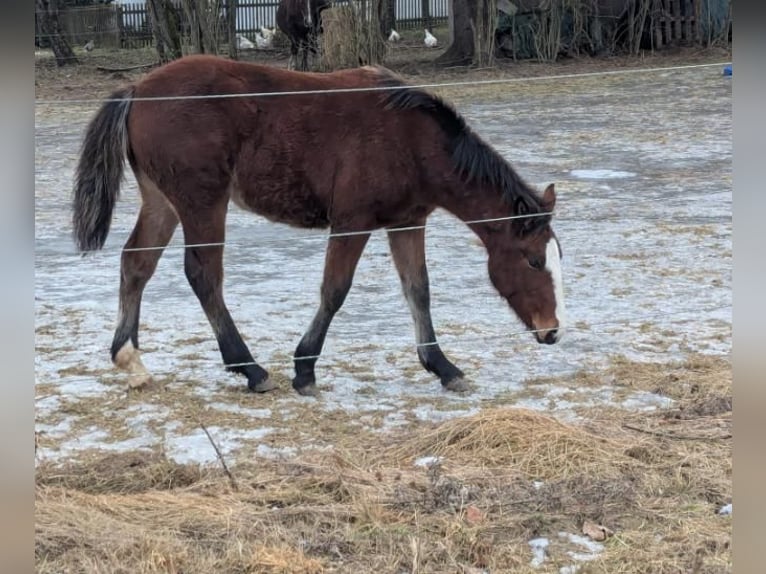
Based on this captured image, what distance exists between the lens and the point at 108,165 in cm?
500

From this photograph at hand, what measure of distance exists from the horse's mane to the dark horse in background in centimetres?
1145

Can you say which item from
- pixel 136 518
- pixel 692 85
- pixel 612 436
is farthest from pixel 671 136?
pixel 136 518

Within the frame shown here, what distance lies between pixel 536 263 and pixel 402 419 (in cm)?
93

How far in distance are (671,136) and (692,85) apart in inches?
149

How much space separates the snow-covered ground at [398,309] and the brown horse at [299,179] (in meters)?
0.27

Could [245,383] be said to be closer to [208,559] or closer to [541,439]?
[541,439]

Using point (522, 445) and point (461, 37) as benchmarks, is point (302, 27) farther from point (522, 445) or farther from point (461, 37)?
point (522, 445)

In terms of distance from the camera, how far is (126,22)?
23.5 metres

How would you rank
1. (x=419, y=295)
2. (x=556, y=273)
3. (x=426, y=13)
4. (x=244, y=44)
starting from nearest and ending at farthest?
1. (x=556, y=273)
2. (x=419, y=295)
3. (x=244, y=44)
4. (x=426, y=13)

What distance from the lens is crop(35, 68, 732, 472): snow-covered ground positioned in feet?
16.3

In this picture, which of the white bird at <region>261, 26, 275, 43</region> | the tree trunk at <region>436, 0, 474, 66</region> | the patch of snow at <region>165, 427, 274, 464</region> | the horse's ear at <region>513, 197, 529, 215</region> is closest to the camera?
the patch of snow at <region>165, 427, 274, 464</region>

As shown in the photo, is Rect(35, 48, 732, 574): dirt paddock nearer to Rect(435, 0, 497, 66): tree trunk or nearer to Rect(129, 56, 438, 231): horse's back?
Rect(129, 56, 438, 231): horse's back

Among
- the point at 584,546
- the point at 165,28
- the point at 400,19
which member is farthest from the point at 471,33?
the point at 584,546

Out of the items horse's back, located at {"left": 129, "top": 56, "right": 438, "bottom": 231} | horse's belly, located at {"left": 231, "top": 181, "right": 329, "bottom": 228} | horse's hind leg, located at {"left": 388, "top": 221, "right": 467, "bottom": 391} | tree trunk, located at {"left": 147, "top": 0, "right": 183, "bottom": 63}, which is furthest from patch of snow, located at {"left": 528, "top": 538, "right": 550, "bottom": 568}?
tree trunk, located at {"left": 147, "top": 0, "right": 183, "bottom": 63}
